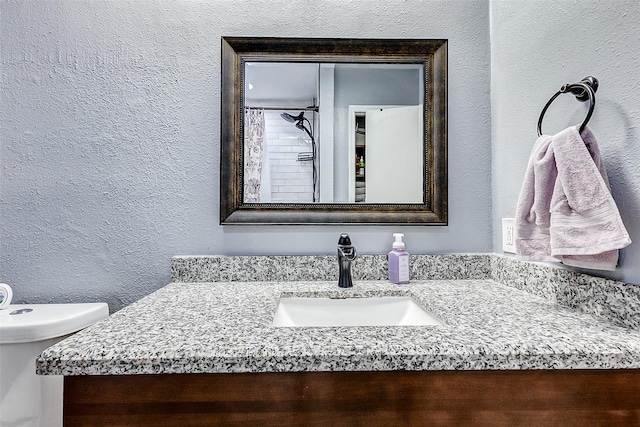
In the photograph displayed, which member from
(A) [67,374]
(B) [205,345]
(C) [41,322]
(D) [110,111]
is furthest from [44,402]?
(D) [110,111]

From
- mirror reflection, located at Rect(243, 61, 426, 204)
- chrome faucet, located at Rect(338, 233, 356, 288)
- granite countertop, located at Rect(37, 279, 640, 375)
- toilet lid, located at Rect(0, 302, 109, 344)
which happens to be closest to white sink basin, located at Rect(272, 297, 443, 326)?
chrome faucet, located at Rect(338, 233, 356, 288)

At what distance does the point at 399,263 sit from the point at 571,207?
50cm

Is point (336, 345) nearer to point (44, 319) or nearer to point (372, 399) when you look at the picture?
point (372, 399)

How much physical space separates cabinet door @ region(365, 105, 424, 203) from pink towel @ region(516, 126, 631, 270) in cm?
43

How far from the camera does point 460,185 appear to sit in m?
1.23

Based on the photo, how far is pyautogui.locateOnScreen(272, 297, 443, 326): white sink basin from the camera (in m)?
0.99

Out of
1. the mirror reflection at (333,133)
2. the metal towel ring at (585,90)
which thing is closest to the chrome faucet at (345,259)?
the mirror reflection at (333,133)

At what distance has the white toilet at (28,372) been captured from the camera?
93 centimetres

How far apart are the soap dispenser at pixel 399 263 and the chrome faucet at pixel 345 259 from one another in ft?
0.47

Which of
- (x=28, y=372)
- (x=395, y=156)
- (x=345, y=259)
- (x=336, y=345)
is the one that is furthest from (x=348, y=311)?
(x=28, y=372)

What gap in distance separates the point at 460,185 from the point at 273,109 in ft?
2.34

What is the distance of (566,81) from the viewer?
0.86 metres

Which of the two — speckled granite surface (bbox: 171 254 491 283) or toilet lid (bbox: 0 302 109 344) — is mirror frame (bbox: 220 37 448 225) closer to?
speckled granite surface (bbox: 171 254 491 283)

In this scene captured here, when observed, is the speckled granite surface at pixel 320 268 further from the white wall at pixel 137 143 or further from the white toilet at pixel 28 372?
the white toilet at pixel 28 372
